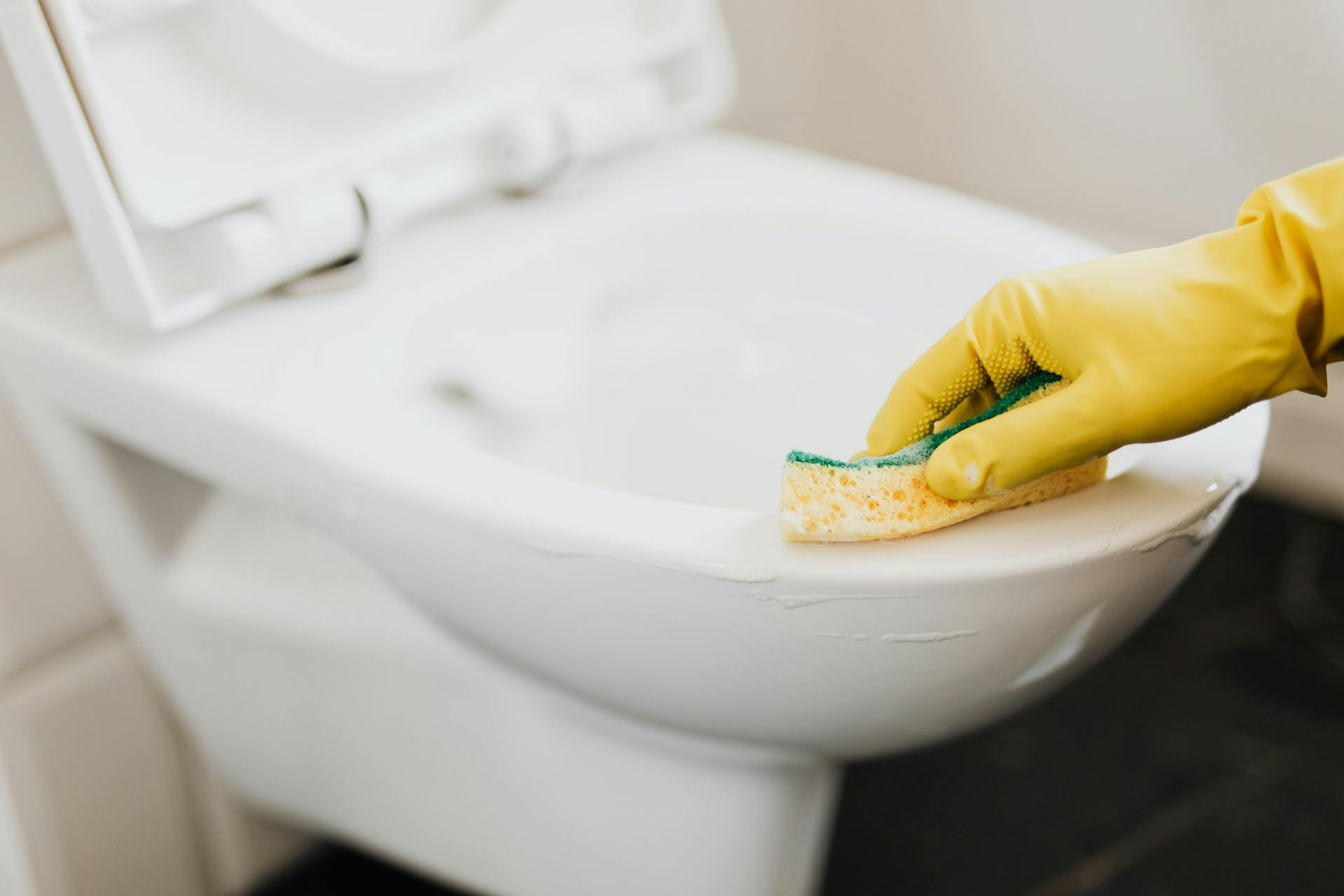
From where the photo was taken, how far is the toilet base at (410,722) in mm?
557

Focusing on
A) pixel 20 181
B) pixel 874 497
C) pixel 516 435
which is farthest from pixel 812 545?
pixel 20 181

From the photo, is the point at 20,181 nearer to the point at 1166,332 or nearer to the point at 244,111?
the point at 244,111

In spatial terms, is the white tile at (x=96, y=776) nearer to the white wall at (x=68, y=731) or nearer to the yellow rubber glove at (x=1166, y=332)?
the white wall at (x=68, y=731)

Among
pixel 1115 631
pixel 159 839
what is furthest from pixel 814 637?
pixel 159 839

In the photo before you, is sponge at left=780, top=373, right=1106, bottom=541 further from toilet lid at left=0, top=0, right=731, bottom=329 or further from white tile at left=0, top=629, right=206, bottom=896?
white tile at left=0, top=629, right=206, bottom=896

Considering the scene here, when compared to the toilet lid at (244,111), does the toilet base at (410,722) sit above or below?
below

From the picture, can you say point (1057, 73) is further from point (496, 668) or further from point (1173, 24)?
point (496, 668)

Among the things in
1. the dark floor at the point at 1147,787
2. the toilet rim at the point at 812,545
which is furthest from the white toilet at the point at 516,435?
the dark floor at the point at 1147,787

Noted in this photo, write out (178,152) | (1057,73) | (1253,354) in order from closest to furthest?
(1253,354) → (178,152) → (1057,73)

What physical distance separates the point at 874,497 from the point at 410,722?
29 centimetres

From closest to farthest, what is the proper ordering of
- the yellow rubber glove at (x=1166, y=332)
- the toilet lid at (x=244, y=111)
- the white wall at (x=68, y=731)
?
the yellow rubber glove at (x=1166, y=332) < the toilet lid at (x=244, y=111) < the white wall at (x=68, y=731)

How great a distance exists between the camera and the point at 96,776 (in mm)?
656

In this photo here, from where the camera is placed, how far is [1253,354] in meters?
0.37

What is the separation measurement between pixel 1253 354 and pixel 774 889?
34 centimetres
